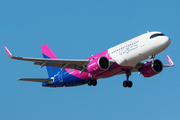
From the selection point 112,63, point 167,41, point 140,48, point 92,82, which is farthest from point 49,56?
point 167,41

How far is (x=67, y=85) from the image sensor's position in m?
46.8

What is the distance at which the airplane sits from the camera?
3828cm

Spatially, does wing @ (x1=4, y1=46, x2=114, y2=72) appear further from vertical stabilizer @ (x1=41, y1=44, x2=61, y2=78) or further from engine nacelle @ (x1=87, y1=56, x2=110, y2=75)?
vertical stabilizer @ (x1=41, y1=44, x2=61, y2=78)

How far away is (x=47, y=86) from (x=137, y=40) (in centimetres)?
1518

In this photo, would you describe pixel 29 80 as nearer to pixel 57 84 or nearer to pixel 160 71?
pixel 57 84

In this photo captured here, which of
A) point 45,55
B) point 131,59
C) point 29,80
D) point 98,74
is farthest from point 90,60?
point 45,55

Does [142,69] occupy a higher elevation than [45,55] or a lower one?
lower

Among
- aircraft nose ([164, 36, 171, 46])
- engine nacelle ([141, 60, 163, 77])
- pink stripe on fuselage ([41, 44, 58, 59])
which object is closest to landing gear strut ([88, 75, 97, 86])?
engine nacelle ([141, 60, 163, 77])

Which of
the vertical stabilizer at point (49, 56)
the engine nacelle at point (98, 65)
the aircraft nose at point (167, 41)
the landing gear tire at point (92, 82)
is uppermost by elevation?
the vertical stabilizer at point (49, 56)

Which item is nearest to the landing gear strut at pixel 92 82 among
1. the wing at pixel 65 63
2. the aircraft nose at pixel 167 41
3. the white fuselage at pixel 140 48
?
the wing at pixel 65 63

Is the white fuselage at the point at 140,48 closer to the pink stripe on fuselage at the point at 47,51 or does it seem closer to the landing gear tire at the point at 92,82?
the landing gear tire at the point at 92,82

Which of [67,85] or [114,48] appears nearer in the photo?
[114,48]

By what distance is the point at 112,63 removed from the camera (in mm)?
40531

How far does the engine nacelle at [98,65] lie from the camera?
131ft
